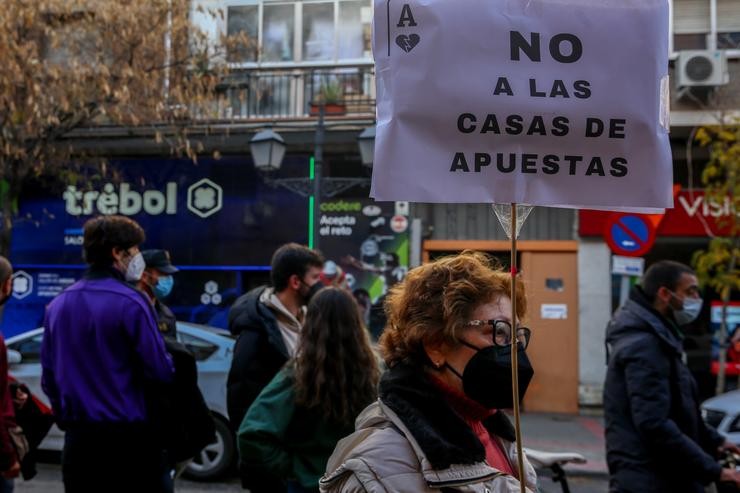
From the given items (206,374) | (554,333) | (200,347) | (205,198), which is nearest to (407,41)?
(206,374)

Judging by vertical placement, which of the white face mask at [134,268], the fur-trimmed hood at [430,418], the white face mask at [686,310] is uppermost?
the white face mask at [134,268]

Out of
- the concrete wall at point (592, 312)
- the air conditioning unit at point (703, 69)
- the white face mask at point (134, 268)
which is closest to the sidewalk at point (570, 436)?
the concrete wall at point (592, 312)

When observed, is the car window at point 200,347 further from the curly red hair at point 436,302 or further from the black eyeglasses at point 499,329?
the black eyeglasses at point 499,329

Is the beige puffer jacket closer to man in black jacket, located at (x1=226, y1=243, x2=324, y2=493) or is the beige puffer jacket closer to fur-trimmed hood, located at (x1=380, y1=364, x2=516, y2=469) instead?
fur-trimmed hood, located at (x1=380, y1=364, x2=516, y2=469)

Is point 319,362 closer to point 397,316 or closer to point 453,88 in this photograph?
point 397,316

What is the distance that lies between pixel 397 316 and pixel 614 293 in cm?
1194

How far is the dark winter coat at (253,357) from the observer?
12.8 ft

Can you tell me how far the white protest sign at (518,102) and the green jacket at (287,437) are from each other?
150 centimetres

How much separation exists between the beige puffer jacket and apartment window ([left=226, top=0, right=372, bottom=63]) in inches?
512

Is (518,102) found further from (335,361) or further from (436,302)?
(335,361)

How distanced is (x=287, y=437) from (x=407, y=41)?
72.1 inches

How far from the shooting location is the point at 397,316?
6.93 feet

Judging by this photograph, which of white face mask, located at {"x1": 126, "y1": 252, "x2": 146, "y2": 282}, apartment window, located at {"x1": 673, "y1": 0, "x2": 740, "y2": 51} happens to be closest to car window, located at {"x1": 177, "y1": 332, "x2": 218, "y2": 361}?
white face mask, located at {"x1": 126, "y1": 252, "x2": 146, "y2": 282}

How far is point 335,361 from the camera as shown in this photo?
3.36 metres
